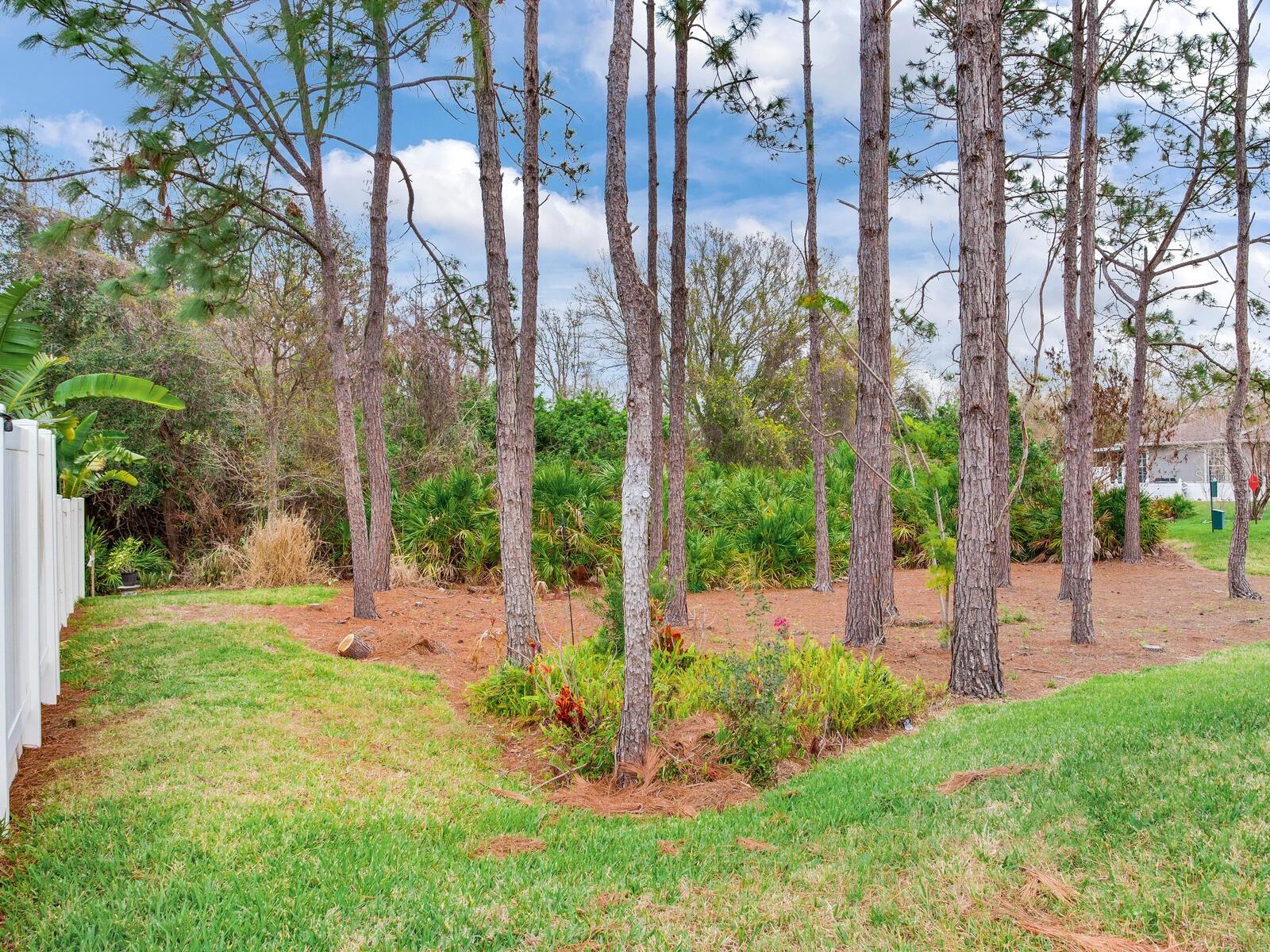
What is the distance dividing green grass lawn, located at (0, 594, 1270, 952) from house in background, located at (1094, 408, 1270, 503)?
17.9 m

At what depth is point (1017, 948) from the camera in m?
2.55

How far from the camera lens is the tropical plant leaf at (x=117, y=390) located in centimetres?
798

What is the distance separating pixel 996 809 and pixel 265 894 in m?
2.86

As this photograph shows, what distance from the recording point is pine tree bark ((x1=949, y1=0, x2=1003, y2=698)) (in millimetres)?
6305

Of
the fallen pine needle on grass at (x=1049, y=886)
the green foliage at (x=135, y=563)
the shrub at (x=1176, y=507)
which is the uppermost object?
the shrub at (x=1176, y=507)

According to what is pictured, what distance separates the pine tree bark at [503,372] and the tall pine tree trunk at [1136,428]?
38.8 feet

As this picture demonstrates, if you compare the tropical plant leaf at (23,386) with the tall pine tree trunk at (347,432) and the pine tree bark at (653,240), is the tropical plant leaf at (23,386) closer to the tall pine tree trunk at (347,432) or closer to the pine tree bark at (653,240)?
the tall pine tree trunk at (347,432)

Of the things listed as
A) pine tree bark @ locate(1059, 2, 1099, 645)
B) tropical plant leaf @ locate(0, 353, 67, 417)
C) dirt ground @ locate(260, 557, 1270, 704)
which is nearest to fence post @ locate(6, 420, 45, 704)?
dirt ground @ locate(260, 557, 1270, 704)

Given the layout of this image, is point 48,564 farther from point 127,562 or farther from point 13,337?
point 127,562

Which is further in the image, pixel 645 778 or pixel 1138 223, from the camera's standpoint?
pixel 1138 223

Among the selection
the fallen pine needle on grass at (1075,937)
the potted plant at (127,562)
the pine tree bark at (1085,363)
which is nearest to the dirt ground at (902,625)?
the pine tree bark at (1085,363)

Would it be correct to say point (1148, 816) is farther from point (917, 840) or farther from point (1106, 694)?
point (1106, 694)

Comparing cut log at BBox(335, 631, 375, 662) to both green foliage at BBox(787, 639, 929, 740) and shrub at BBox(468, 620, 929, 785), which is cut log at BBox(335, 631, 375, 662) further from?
green foliage at BBox(787, 639, 929, 740)

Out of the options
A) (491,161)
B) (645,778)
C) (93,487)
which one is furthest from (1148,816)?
(93,487)
